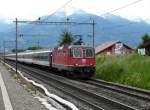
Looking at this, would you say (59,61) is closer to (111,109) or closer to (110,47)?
(111,109)

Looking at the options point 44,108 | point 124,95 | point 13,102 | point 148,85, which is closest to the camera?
point 44,108

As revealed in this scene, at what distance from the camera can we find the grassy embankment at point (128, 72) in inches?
1309

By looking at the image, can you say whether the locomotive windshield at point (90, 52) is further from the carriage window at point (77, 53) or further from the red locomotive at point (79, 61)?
the carriage window at point (77, 53)

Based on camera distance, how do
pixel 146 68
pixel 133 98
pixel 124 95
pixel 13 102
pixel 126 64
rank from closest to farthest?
pixel 13 102 → pixel 133 98 → pixel 124 95 → pixel 146 68 → pixel 126 64

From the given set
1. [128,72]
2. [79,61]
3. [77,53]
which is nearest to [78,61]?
[79,61]

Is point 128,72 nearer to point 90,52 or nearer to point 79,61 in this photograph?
point 79,61

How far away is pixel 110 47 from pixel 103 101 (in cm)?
9868

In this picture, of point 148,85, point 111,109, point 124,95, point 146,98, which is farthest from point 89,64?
point 111,109

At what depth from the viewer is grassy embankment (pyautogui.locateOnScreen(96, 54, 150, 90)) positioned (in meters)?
33.2

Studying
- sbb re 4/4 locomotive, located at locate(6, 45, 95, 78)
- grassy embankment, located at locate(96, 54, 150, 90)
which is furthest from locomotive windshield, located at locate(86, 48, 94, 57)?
grassy embankment, located at locate(96, 54, 150, 90)

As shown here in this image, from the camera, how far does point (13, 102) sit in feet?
63.3

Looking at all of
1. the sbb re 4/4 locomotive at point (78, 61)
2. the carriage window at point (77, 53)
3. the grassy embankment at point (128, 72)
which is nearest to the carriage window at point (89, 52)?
the sbb re 4/4 locomotive at point (78, 61)

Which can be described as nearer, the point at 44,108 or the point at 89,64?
the point at 44,108

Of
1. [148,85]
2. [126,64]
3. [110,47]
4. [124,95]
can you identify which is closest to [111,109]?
[124,95]
